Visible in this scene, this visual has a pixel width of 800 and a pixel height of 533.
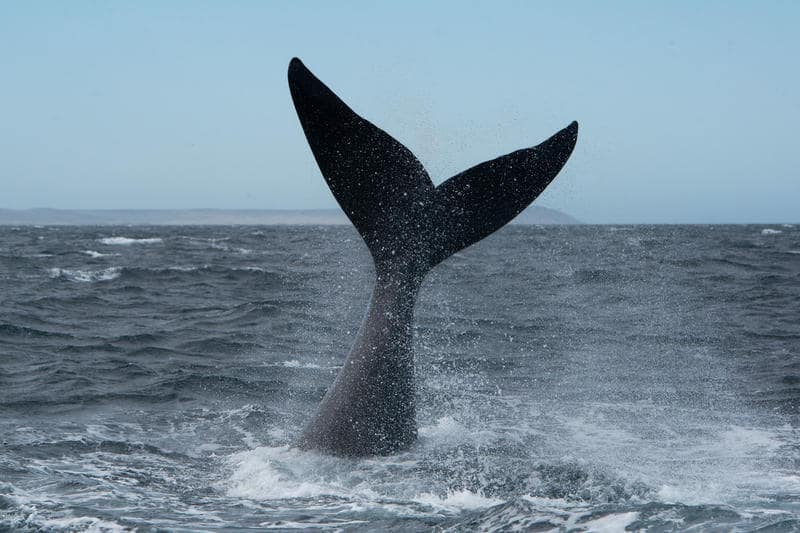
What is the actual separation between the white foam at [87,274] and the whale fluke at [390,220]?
1878 cm

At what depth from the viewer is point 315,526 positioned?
5.24 metres

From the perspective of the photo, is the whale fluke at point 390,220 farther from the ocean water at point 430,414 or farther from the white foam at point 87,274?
the white foam at point 87,274

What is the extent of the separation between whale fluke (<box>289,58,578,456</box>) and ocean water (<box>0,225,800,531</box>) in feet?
1.00

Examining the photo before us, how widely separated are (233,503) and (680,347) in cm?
879

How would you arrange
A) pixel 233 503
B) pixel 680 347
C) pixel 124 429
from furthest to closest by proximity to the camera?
pixel 680 347 < pixel 124 429 < pixel 233 503

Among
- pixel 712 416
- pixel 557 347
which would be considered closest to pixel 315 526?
pixel 712 416

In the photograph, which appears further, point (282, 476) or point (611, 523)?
point (282, 476)

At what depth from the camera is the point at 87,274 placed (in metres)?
26.0

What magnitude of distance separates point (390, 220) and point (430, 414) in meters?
2.31

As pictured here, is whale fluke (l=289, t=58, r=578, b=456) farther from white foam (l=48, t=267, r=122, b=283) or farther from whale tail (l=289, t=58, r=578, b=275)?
white foam (l=48, t=267, r=122, b=283)

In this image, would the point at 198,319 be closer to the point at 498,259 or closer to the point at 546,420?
the point at 546,420

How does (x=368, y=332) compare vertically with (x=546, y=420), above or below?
above

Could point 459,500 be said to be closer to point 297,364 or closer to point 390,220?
point 390,220

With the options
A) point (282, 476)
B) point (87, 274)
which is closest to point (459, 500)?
point (282, 476)
